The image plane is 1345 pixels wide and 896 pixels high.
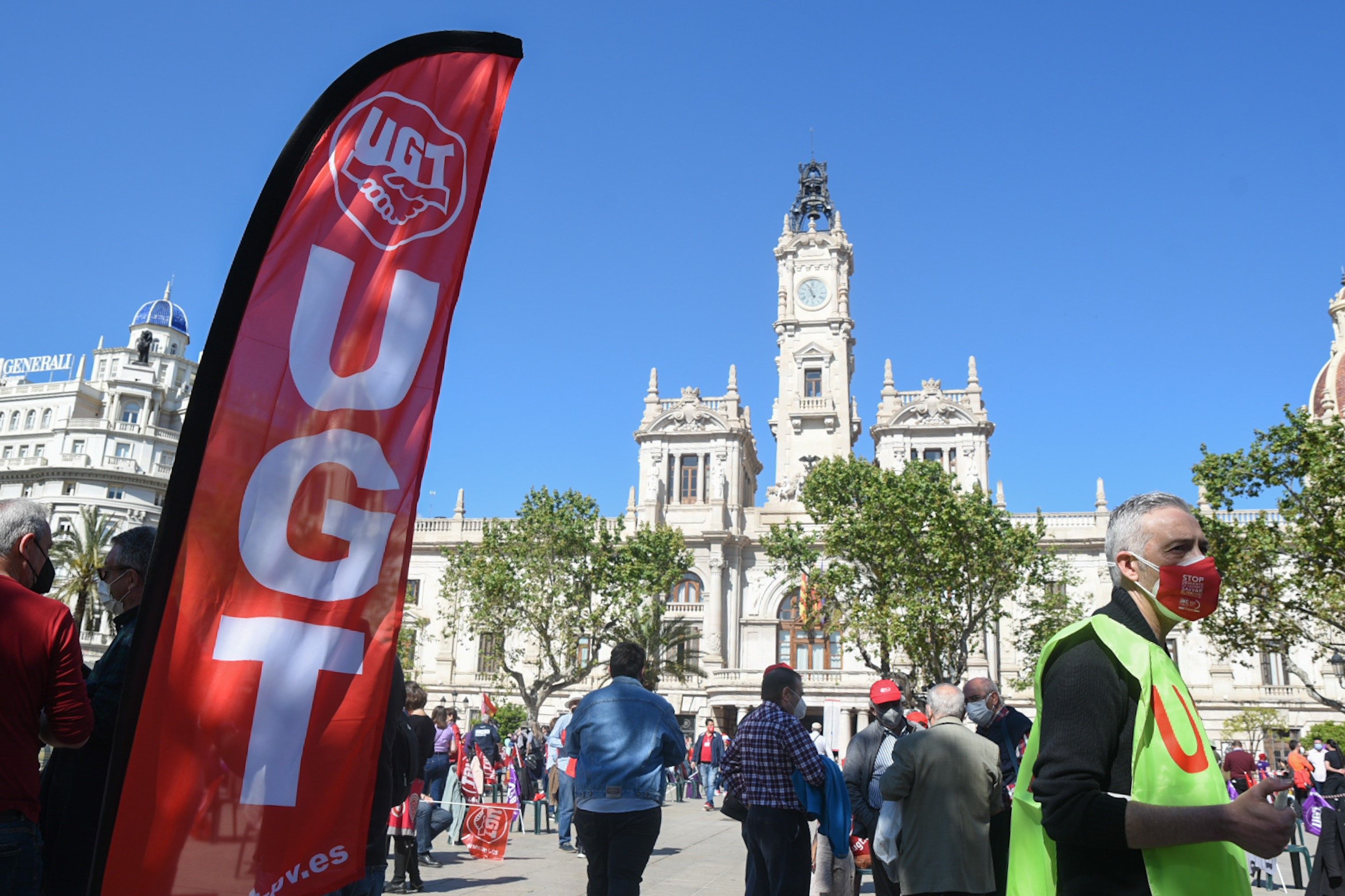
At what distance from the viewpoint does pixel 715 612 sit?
4766 cm

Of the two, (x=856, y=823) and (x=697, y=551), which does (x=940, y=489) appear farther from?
(x=856, y=823)

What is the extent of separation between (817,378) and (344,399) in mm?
51428

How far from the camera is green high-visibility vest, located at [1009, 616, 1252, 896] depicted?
2572 millimetres

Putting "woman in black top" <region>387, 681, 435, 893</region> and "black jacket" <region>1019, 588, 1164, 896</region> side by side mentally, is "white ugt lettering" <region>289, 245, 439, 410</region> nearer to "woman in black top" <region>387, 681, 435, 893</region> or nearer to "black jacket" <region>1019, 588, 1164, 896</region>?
"black jacket" <region>1019, 588, 1164, 896</region>

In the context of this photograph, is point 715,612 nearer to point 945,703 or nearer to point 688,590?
point 688,590

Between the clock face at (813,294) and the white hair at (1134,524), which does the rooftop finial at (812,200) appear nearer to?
the clock face at (813,294)

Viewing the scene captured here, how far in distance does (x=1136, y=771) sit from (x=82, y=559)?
161ft

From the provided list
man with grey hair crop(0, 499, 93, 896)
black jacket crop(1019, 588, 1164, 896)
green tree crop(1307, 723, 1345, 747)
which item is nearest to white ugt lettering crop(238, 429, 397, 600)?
man with grey hair crop(0, 499, 93, 896)

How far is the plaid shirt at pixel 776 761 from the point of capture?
682 cm

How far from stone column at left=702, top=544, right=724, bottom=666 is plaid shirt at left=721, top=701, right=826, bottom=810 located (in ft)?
131

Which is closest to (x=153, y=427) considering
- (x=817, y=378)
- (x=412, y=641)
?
(x=412, y=641)

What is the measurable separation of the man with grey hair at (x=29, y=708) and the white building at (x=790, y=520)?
39999 mm

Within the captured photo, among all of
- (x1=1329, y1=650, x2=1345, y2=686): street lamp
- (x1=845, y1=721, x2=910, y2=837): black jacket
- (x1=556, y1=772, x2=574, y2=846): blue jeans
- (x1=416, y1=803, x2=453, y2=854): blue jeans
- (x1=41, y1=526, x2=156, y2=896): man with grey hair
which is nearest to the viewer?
(x1=41, y1=526, x2=156, y2=896): man with grey hair

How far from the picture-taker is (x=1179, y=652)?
44.9m
